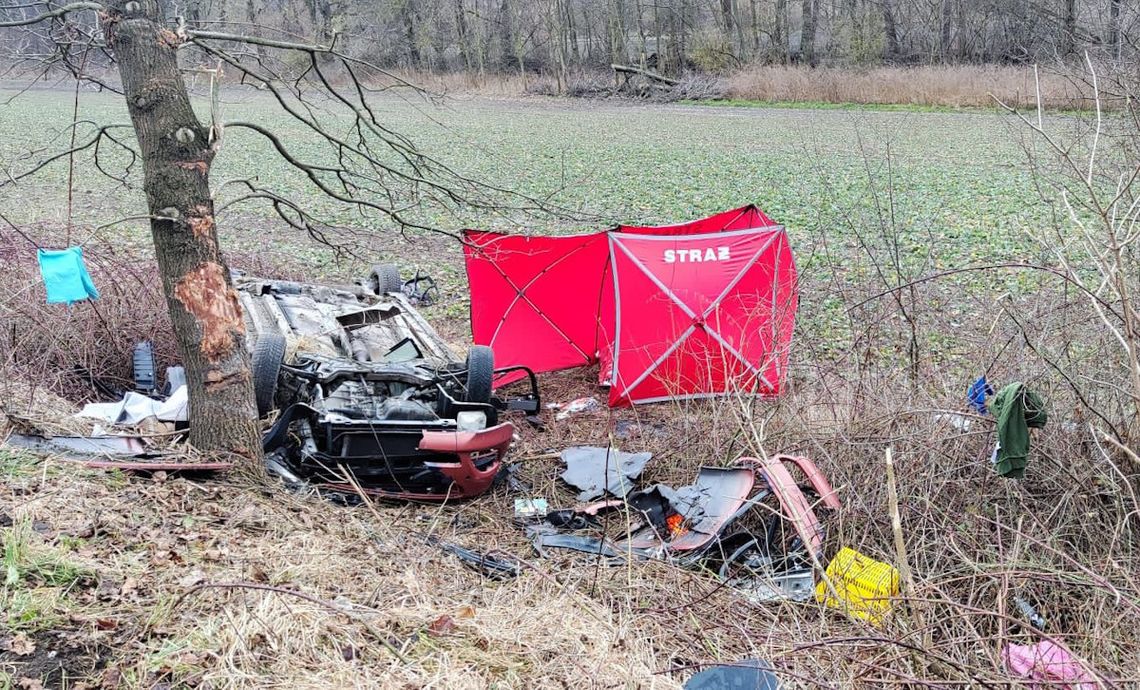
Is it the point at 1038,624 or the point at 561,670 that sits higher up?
the point at 561,670

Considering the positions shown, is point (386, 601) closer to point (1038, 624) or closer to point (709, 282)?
point (1038, 624)

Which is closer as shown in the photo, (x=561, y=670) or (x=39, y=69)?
(x=561, y=670)

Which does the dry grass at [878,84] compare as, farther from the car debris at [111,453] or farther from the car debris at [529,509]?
the car debris at [111,453]

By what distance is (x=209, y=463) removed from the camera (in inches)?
219

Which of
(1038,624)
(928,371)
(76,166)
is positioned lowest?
(1038,624)

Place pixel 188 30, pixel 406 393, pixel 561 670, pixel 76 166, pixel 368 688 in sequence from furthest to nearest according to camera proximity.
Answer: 1. pixel 76 166
2. pixel 406 393
3. pixel 188 30
4. pixel 561 670
5. pixel 368 688

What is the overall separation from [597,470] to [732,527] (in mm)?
1609

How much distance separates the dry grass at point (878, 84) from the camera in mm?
31141

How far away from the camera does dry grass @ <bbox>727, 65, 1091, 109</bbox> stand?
3114 cm

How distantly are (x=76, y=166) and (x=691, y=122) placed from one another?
20.1m

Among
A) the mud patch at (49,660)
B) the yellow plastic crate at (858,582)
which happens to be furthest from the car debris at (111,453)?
the yellow plastic crate at (858,582)

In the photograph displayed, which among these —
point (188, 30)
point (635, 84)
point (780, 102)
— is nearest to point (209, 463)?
point (188, 30)

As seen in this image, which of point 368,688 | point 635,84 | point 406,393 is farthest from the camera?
point 635,84

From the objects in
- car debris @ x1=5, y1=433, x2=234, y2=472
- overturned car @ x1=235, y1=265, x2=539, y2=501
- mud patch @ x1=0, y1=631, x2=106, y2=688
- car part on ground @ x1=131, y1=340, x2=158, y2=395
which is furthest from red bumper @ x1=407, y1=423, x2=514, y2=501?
car part on ground @ x1=131, y1=340, x2=158, y2=395
